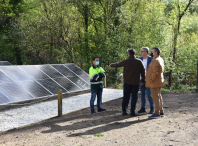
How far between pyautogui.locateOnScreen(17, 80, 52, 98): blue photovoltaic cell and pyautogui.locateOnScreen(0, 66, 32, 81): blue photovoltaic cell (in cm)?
37

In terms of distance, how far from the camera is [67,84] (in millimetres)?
11141

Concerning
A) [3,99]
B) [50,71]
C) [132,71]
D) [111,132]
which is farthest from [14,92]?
[111,132]

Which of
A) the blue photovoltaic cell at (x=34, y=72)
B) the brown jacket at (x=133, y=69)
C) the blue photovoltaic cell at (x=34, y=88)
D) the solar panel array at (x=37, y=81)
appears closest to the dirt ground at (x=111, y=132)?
the brown jacket at (x=133, y=69)

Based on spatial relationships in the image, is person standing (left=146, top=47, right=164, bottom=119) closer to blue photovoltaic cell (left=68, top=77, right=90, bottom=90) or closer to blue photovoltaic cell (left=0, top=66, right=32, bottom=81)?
blue photovoltaic cell (left=68, top=77, right=90, bottom=90)

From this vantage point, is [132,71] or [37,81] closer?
[132,71]

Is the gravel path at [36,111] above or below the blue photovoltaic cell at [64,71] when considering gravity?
below

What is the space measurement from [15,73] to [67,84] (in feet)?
8.33

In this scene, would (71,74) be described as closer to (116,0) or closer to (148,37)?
(148,37)

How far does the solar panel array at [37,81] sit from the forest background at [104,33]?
4.15 meters

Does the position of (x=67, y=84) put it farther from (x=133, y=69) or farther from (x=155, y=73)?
(x=155, y=73)

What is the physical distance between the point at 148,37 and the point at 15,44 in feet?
49.2

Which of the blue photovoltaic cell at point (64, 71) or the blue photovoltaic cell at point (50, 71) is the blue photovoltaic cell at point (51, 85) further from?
the blue photovoltaic cell at point (64, 71)

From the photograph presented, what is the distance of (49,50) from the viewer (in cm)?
2283

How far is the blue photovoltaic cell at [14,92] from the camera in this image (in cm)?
836
